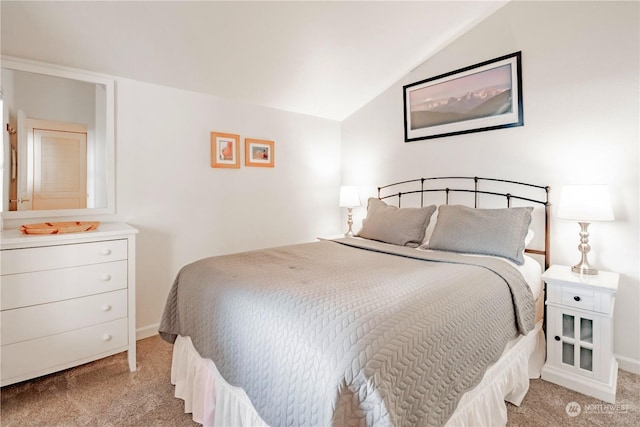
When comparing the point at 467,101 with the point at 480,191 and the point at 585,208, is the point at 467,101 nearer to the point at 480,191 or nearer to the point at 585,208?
the point at 480,191

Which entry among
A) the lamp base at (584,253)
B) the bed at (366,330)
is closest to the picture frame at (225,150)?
the bed at (366,330)

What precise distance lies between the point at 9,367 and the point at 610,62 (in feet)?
13.2

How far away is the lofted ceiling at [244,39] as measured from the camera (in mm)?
1922

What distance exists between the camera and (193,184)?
2.81m

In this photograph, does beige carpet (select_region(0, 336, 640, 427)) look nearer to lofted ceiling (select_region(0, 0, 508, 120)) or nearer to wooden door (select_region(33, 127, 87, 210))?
wooden door (select_region(33, 127, 87, 210))

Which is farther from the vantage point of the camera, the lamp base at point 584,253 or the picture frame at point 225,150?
the picture frame at point 225,150

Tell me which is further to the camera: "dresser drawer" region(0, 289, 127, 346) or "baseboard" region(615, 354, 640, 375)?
"baseboard" region(615, 354, 640, 375)

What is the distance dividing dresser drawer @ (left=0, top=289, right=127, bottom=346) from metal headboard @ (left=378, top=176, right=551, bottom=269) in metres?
2.58

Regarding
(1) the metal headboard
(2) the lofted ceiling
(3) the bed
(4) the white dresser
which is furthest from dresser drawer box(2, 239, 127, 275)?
(1) the metal headboard

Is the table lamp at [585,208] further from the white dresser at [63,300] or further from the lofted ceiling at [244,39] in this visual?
the white dresser at [63,300]

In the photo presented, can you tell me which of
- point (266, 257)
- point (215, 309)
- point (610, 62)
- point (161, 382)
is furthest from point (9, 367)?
point (610, 62)

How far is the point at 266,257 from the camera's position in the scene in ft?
6.55

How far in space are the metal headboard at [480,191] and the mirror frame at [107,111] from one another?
2524 mm

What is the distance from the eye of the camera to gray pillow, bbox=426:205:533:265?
81.3 inches
